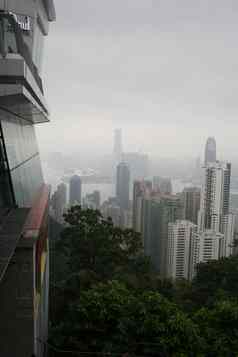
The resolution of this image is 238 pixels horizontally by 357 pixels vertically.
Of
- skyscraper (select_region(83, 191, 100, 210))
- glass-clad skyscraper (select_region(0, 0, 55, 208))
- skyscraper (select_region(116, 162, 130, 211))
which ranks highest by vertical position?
glass-clad skyscraper (select_region(0, 0, 55, 208))

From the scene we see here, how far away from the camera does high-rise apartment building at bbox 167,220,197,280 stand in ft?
72.2

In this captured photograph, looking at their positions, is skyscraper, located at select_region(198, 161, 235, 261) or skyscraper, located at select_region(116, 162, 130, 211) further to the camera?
skyscraper, located at select_region(116, 162, 130, 211)

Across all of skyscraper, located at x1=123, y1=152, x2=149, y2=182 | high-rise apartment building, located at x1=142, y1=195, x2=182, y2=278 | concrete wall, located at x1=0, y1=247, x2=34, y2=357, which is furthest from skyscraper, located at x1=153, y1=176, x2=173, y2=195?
concrete wall, located at x1=0, y1=247, x2=34, y2=357

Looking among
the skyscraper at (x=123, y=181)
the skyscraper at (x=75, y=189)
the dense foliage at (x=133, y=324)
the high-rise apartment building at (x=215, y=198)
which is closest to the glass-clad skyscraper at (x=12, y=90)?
the dense foliage at (x=133, y=324)

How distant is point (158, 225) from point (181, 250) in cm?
248

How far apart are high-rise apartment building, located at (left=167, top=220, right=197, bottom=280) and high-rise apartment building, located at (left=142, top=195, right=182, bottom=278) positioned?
611 mm

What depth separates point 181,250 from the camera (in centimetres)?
2248

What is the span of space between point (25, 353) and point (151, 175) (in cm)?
4932

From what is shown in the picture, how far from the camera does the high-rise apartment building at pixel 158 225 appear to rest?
23.1 metres

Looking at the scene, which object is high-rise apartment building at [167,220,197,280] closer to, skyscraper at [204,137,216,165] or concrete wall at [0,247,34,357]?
concrete wall at [0,247,34,357]

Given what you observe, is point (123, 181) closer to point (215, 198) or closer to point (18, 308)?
point (215, 198)

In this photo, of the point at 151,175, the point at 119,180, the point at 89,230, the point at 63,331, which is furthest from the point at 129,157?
the point at 63,331

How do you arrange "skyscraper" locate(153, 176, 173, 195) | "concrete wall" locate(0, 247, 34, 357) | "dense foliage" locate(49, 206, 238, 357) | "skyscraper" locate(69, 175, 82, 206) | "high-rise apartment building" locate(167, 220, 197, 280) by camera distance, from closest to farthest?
"concrete wall" locate(0, 247, 34, 357), "dense foliage" locate(49, 206, 238, 357), "high-rise apartment building" locate(167, 220, 197, 280), "skyscraper" locate(69, 175, 82, 206), "skyscraper" locate(153, 176, 173, 195)

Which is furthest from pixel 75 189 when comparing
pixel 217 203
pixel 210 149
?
pixel 210 149
